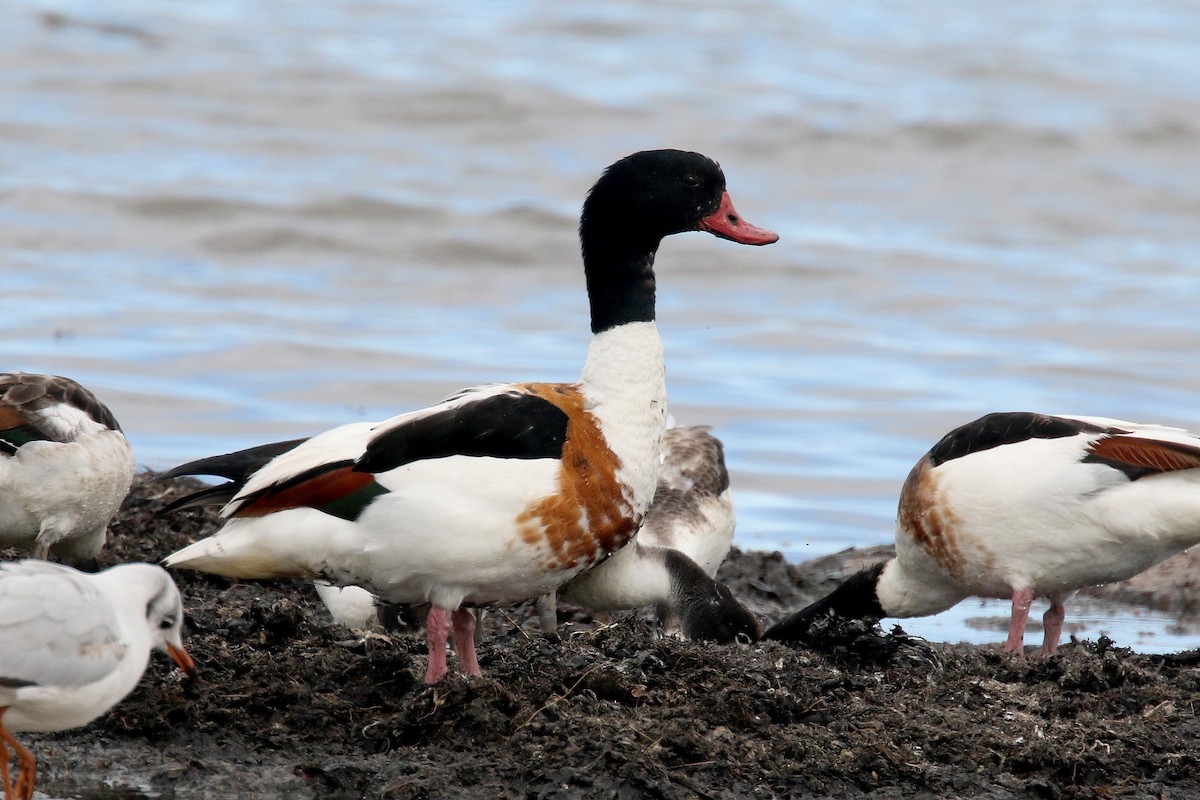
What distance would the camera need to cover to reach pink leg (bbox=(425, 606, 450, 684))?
573cm

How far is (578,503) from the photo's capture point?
582 cm

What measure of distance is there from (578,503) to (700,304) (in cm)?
1182

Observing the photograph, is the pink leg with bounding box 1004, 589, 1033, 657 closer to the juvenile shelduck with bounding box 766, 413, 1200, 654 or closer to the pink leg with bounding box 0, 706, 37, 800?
A: the juvenile shelduck with bounding box 766, 413, 1200, 654

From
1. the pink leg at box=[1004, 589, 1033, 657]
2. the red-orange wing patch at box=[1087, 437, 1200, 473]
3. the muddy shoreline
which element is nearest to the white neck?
the muddy shoreline


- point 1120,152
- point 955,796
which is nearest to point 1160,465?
point 955,796

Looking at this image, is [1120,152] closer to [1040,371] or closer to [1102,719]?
[1040,371]

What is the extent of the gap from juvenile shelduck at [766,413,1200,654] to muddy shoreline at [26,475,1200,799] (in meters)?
0.78

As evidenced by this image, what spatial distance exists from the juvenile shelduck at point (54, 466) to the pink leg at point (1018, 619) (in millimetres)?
4055

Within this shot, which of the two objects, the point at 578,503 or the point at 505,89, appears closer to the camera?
the point at 578,503

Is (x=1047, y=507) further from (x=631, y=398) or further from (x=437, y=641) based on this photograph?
(x=437, y=641)

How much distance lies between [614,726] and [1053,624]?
118 inches

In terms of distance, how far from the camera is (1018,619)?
7.13 meters

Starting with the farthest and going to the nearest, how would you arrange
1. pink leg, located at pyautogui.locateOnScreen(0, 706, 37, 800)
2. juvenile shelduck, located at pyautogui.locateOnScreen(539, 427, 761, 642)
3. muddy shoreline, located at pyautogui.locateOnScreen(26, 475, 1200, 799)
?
juvenile shelduck, located at pyautogui.locateOnScreen(539, 427, 761, 642) < muddy shoreline, located at pyautogui.locateOnScreen(26, 475, 1200, 799) < pink leg, located at pyautogui.locateOnScreen(0, 706, 37, 800)

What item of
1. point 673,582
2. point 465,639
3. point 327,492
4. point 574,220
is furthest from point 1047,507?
point 574,220
